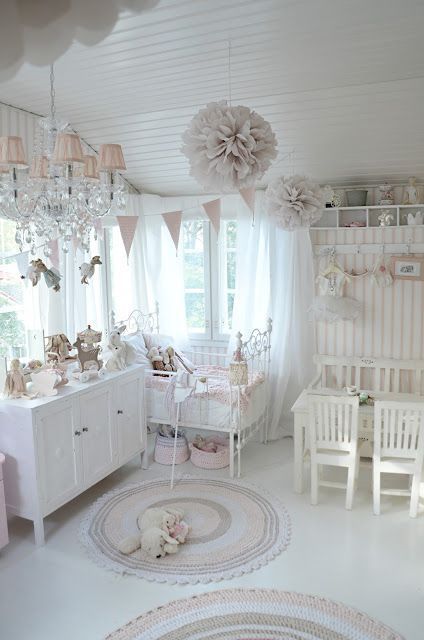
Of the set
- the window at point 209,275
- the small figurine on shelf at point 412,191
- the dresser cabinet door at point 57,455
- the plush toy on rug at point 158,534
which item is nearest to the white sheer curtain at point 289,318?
the window at point 209,275

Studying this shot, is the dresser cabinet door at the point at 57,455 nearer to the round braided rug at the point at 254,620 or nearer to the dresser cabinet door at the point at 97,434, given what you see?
the dresser cabinet door at the point at 97,434

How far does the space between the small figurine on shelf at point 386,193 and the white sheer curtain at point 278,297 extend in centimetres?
78

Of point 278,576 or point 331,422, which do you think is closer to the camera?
point 278,576

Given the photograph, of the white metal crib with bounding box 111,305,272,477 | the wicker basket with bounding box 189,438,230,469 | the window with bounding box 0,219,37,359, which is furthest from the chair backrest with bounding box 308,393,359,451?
the window with bounding box 0,219,37,359

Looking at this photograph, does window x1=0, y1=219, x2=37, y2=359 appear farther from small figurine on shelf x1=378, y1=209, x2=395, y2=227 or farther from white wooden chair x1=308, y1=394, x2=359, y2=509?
small figurine on shelf x1=378, y1=209, x2=395, y2=227

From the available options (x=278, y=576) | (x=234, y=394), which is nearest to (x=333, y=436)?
(x=234, y=394)

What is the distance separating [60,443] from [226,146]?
91.4 inches

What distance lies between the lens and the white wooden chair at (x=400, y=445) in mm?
3385

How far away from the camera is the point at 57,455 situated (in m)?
3.30

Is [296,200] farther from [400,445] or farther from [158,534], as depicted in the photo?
[158,534]

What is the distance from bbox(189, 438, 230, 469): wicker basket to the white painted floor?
28.8 inches

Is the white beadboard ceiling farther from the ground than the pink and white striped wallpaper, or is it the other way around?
the white beadboard ceiling

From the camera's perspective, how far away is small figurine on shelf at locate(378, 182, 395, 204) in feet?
14.8

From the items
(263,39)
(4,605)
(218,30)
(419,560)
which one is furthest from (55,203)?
(419,560)
